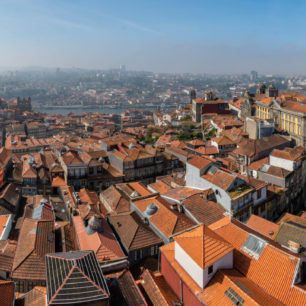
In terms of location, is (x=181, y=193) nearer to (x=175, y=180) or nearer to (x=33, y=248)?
(x=175, y=180)

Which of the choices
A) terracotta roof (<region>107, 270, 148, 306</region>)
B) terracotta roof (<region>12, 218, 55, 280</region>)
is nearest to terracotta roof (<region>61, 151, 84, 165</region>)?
terracotta roof (<region>12, 218, 55, 280</region>)

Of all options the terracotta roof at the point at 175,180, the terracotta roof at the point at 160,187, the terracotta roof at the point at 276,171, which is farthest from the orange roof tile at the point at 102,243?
the terracotta roof at the point at 276,171

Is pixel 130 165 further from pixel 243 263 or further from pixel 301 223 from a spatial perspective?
pixel 243 263

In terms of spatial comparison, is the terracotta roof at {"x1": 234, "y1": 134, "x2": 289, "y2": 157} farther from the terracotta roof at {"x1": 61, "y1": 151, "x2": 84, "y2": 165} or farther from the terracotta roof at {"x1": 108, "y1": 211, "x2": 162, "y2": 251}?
the terracotta roof at {"x1": 61, "y1": 151, "x2": 84, "y2": 165}

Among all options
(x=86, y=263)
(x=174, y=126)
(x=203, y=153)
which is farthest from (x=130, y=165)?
(x=174, y=126)

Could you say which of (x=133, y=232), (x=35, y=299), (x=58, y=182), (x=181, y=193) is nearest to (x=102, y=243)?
(x=133, y=232)

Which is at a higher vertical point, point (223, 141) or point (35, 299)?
point (223, 141)
